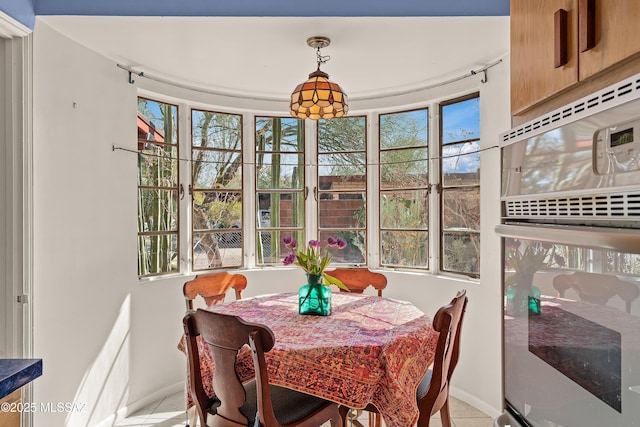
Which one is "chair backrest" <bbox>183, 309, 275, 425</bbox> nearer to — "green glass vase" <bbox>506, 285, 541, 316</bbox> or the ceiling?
"green glass vase" <bbox>506, 285, 541, 316</bbox>

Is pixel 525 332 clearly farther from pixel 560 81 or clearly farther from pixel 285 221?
pixel 285 221

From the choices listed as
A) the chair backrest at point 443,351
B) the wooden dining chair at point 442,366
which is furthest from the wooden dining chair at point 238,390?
the chair backrest at point 443,351

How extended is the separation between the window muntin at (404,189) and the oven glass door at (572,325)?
232 cm

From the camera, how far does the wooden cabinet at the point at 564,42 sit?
769 mm

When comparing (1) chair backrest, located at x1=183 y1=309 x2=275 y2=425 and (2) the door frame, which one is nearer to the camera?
(1) chair backrest, located at x1=183 y1=309 x2=275 y2=425

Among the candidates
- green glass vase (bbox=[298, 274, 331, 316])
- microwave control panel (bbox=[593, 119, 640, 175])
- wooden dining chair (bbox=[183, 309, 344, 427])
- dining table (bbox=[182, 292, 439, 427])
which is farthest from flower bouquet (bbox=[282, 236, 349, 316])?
microwave control panel (bbox=[593, 119, 640, 175])

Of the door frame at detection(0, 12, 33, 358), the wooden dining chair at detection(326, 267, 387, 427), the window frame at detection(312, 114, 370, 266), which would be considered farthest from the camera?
the window frame at detection(312, 114, 370, 266)

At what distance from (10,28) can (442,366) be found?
250 centimetres

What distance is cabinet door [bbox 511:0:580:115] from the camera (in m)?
0.93

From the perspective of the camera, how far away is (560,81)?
965mm

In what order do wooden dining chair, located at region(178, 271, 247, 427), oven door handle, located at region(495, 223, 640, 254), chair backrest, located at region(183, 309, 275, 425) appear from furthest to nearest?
wooden dining chair, located at region(178, 271, 247, 427) < chair backrest, located at region(183, 309, 275, 425) < oven door handle, located at region(495, 223, 640, 254)

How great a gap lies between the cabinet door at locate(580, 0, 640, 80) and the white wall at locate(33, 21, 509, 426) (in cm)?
195

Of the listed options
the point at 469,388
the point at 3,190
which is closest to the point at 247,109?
the point at 3,190

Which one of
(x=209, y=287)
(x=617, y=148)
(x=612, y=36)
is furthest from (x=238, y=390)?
(x=612, y=36)
